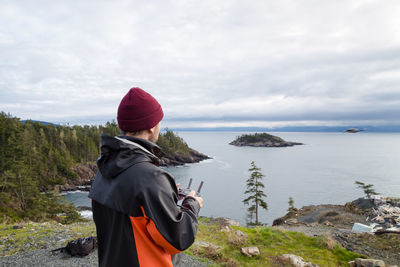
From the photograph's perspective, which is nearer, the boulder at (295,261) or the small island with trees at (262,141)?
the boulder at (295,261)

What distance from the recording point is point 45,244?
6977 mm

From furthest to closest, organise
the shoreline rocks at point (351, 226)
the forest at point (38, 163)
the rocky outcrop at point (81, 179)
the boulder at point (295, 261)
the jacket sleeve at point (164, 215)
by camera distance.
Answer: the rocky outcrop at point (81, 179), the forest at point (38, 163), the shoreline rocks at point (351, 226), the boulder at point (295, 261), the jacket sleeve at point (164, 215)

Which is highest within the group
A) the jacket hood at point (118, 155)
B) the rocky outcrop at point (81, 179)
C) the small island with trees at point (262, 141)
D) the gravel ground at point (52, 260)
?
the jacket hood at point (118, 155)

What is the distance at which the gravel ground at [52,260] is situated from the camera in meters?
5.78

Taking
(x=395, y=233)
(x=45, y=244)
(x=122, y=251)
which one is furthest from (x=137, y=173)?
(x=395, y=233)

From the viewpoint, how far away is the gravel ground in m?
5.78

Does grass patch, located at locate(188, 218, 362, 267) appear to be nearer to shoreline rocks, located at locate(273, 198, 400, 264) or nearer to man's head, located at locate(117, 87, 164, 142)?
shoreline rocks, located at locate(273, 198, 400, 264)

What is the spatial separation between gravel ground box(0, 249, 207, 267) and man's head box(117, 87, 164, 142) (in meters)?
5.34

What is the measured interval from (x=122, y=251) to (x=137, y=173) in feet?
2.07

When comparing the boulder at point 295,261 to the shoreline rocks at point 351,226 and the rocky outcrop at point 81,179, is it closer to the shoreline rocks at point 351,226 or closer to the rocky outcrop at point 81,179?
the shoreline rocks at point 351,226

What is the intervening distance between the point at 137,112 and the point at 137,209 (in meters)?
0.77

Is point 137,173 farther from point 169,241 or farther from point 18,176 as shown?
point 18,176

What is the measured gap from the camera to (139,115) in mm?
1812

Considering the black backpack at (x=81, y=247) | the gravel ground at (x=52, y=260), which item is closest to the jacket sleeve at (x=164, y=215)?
the gravel ground at (x=52, y=260)
